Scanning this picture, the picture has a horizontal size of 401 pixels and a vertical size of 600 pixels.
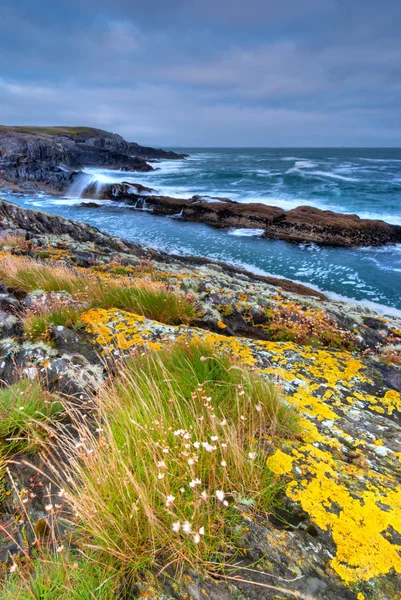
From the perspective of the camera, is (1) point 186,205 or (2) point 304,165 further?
(2) point 304,165

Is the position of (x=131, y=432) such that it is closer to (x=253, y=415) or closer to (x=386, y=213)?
(x=253, y=415)

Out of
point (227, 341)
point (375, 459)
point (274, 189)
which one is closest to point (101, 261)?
point (227, 341)

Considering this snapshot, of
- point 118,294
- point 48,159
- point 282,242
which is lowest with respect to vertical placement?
point 282,242

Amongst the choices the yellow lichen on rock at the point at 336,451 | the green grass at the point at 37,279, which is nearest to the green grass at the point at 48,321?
the yellow lichen on rock at the point at 336,451

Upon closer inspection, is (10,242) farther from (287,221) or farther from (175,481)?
(287,221)

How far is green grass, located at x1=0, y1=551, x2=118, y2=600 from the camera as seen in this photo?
4.64 ft

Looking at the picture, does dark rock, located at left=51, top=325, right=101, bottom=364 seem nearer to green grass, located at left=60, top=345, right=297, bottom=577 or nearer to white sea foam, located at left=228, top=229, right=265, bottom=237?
green grass, located at left=60, top=345, right=297, bottom=577

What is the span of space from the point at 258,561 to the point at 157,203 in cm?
3612

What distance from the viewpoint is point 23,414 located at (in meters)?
2.40

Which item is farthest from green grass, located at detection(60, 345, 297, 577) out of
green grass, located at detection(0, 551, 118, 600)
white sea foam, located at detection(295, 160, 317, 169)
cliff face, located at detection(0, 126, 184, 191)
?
white sea foam, located at detection(295, 160, 317, 169)

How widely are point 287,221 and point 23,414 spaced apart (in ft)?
86.7

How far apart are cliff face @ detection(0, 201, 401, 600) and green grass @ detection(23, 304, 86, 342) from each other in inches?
2.6

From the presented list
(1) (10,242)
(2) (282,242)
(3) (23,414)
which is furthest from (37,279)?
(2) (282,242)

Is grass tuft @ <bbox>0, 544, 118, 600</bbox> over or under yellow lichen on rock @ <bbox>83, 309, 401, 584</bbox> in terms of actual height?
under
